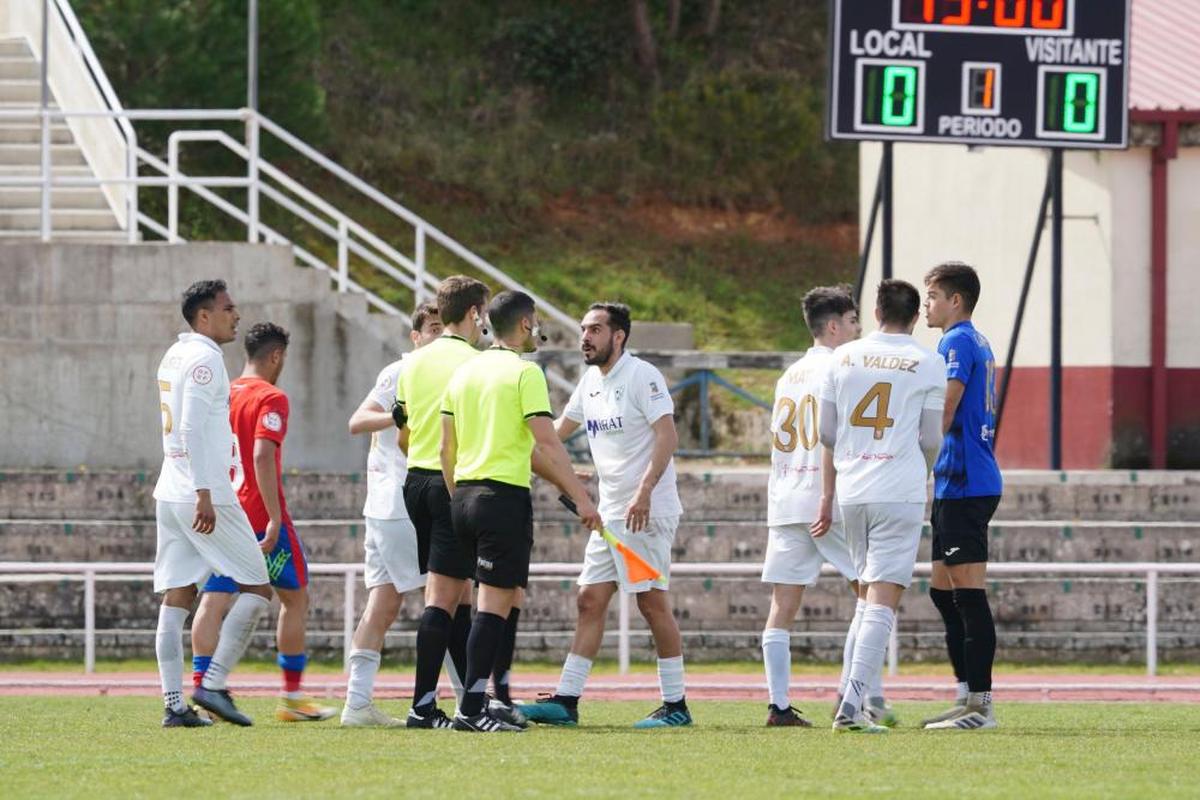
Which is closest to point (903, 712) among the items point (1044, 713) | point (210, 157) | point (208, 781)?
point (1044, 713)

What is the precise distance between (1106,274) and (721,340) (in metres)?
15.0

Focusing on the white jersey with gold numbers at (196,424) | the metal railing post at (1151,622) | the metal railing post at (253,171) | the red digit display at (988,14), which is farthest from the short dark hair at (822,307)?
the metal railing post at (253,171)

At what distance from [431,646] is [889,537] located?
7.08 ft

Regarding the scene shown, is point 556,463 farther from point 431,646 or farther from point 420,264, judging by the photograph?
point 420,264

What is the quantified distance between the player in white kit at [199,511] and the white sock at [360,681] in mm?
533

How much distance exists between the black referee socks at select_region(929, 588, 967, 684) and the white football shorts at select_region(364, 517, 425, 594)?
2.56 m

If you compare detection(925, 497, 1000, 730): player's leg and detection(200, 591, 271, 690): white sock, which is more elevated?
detection(925, 497, 1000, 730): player's leg

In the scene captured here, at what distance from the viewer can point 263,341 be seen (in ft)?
37.2

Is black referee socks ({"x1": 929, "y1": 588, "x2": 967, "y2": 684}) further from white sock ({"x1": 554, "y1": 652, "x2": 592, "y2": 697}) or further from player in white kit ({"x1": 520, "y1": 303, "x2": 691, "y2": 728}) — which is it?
white sock ({"x1": 554, "y1": 652, "x2": 592, "y2": 697})

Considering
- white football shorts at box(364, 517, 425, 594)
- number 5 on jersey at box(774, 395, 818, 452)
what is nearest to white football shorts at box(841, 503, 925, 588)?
number 5 on jersey at box(774, 395, 818, 452)

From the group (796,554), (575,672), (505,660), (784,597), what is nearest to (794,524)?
(796,554)

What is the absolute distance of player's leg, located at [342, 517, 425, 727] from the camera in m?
10.9

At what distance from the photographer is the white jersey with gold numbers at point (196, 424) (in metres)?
10.6

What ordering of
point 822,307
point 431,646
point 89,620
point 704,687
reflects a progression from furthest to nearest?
point 89,620 < point 704,687 < point 822,307 < point 431,646
